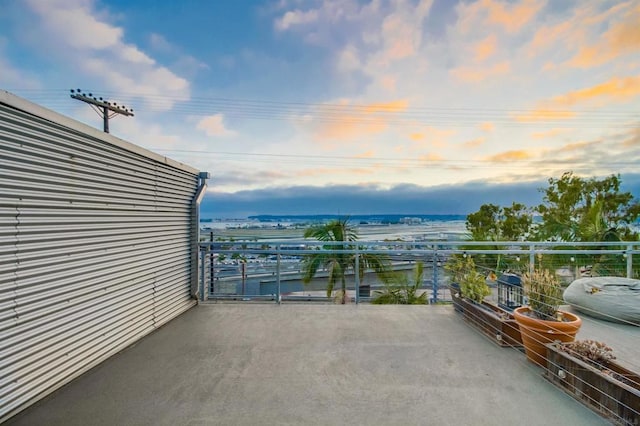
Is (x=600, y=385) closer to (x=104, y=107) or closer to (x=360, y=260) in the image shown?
(x=360, y=260)

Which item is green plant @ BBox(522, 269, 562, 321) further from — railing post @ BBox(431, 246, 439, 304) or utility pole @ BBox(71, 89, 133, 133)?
utility pole @ BBox(71, 89, 133, 133)

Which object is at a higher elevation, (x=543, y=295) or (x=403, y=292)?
(x=543, y=295)

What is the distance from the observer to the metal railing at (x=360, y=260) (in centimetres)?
452

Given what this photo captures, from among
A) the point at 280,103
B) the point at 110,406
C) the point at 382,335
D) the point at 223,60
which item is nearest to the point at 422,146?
the point at 280,103

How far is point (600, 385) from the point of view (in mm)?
1849

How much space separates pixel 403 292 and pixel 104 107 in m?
7.50

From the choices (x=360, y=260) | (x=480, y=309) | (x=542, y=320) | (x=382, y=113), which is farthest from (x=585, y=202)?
(x=542, y=320)

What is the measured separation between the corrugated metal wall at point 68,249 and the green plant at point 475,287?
3.89 meters

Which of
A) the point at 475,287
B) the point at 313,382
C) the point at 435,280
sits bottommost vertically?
the point at 313,382

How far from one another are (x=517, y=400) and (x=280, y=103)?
24.6 ft

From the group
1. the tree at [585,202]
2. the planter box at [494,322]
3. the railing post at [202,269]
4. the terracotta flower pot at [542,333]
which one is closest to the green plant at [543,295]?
the terracotta flower pot at [542,333]

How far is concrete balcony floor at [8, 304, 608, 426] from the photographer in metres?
1.88

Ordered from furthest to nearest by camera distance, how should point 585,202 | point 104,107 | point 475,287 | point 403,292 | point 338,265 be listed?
point 585,202 < point 104,107 < point 338,265 < point 403,292 < point 475,287

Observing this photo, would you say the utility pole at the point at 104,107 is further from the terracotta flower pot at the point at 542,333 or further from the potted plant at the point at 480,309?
the terracotta flower pot at the point at 542,333
